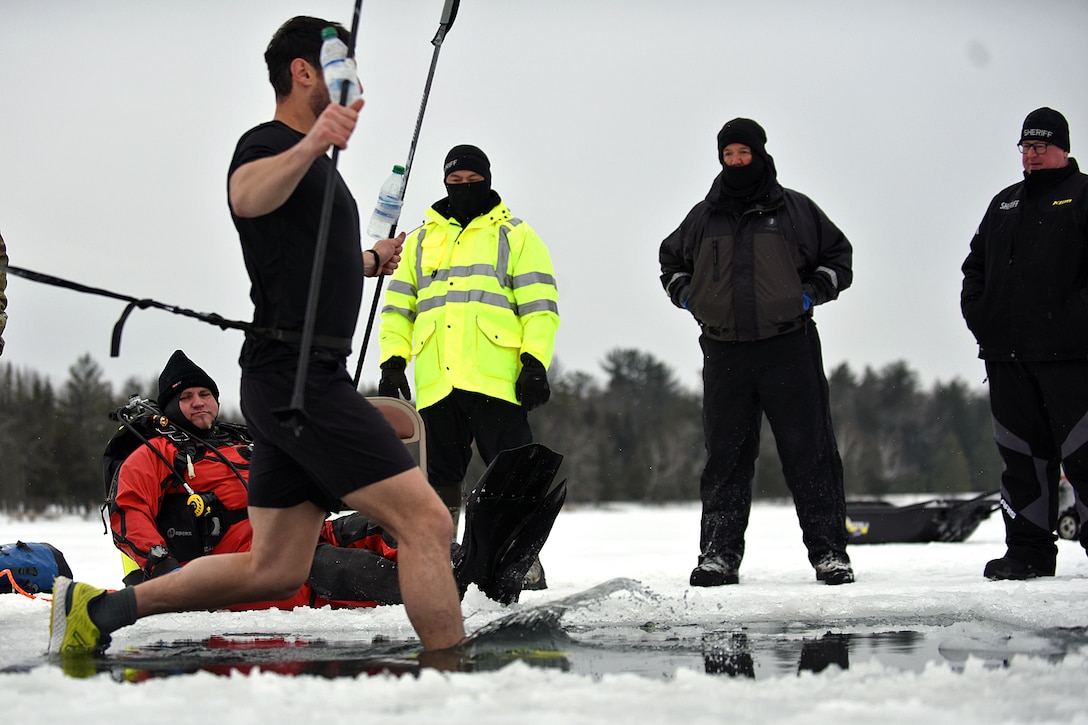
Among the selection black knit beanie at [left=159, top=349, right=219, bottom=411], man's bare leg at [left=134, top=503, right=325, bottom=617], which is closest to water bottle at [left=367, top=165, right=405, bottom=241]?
man's bare leg at [left=134, top=503, right=325, bottom=617]

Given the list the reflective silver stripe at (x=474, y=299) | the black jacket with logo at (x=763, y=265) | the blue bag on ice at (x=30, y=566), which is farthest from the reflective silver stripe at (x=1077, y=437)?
the blue bag on ice at (x=30, y=566)

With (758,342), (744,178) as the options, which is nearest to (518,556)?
(758,342)

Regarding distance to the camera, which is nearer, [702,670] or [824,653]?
[702,670]

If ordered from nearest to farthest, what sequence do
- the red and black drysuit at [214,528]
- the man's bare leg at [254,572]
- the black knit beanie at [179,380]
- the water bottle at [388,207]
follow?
the man's bare leg at [254,572] → the water bottle at [388,207] → the red and black drysuit at [214,528] → the black knit beanie at [179,380]

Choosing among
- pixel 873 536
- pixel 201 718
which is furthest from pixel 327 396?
pixel 873 536

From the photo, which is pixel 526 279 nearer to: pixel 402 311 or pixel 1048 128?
pixel 402 311

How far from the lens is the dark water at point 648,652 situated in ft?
10.3

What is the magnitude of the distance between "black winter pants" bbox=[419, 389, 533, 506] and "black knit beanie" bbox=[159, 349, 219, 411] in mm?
1103

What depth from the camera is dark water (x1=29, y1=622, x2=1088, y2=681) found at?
10.3ft

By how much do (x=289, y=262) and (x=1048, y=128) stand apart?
4120 mm

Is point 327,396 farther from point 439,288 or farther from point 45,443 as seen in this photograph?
point 45,443

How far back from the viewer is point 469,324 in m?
5.89

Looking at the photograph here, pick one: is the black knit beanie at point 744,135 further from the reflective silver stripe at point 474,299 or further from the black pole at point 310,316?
the black pole at point 310,316

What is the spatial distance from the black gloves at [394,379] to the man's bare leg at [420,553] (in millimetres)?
2858
